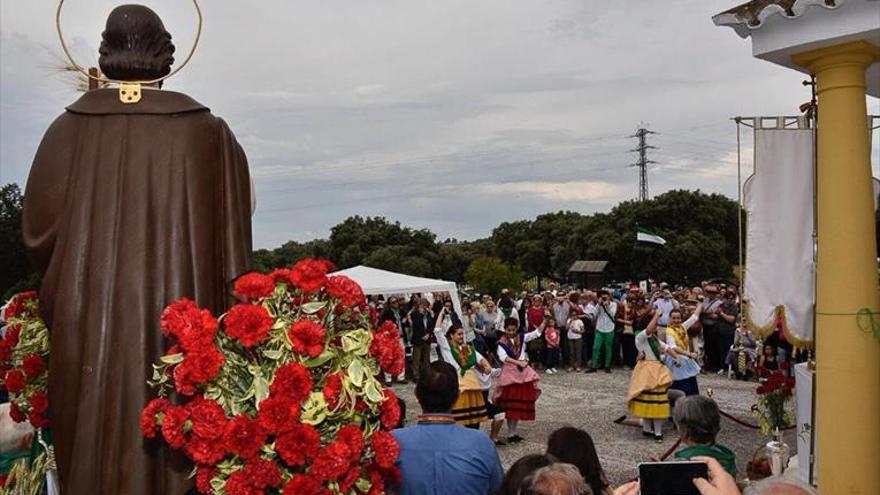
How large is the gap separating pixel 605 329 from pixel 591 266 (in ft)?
97.0

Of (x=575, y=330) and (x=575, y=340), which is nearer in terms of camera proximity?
(x=575, y=330)

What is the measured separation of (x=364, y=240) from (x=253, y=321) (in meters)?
49.7

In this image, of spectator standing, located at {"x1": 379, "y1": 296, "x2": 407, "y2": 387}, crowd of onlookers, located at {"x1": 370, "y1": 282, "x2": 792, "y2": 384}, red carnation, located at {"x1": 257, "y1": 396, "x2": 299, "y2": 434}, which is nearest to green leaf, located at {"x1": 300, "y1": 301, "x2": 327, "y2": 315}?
red carnation, located at {"x1": 257, "y1": 396, "x2": 299, "y2": 434}

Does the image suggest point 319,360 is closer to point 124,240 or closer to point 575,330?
point 124,240

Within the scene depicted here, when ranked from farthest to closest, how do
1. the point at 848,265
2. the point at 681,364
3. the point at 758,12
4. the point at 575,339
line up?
the point at 575,339, the point at 681,364, the point at 848,265, the point at 758,12

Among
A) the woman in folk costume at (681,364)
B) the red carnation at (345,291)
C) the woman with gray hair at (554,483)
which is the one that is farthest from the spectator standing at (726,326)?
the red carnation at (345,291)

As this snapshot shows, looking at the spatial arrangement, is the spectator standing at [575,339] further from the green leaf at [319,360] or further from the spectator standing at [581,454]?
the green leaf at [319,360]

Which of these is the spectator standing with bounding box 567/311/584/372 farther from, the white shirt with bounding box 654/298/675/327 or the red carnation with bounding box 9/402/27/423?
the red carnation with bounding box 9/402/27/423

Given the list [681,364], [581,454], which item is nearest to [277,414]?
[581,454]

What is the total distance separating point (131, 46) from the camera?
310 cm

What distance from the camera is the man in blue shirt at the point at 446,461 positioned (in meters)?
3.72

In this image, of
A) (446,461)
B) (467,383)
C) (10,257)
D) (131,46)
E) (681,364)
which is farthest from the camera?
→ (10,257)

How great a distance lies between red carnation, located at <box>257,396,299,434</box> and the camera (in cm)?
256

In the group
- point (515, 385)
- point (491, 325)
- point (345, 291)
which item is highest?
point (345, 291)
